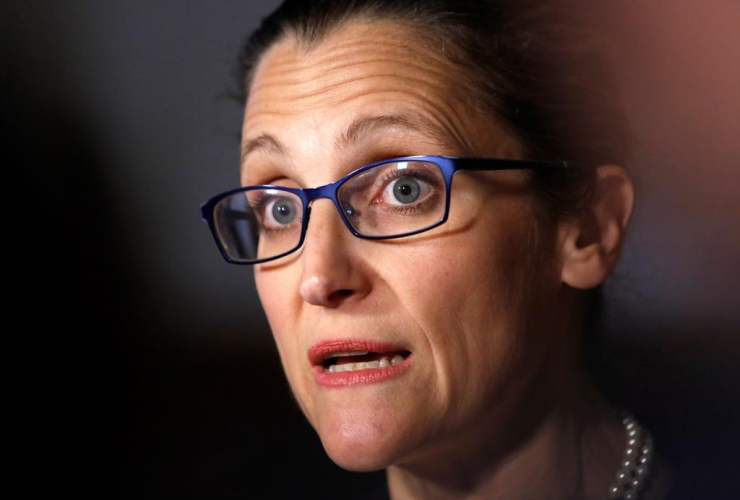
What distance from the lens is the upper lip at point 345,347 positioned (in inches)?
32.4

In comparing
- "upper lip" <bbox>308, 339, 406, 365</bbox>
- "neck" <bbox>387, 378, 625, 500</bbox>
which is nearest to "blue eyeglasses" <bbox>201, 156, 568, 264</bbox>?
"upper lip" <bbox>308, 339, 406, 365</bbox>

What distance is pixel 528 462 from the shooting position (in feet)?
3.08

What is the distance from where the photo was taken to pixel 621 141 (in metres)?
0.98

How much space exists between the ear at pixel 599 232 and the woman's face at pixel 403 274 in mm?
28

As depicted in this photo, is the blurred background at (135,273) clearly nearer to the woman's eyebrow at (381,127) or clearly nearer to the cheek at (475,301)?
the cheek at (475,301)

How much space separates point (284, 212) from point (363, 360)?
0.21 metres

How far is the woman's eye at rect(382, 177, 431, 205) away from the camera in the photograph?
2.81 feet

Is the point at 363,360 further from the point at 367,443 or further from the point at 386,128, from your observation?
the point at 386,128

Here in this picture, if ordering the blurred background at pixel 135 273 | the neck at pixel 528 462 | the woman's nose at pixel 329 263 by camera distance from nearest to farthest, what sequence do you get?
the woman's nose at pixel 329 263 < the neck at pixel 528 462 < the blurred background at pixel 135 273

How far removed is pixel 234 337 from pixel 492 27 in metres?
0.54

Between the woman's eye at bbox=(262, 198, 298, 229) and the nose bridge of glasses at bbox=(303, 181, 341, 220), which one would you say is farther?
the woman's eye at bbox=(262, 198, 298, 229)

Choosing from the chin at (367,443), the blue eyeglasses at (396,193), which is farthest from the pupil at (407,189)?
the chin at (367,443)

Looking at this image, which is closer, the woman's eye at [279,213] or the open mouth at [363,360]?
the open mouth at [363,360]

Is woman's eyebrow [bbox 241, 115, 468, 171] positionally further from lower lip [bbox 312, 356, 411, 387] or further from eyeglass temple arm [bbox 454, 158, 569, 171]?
lower lip [bbox 312, 356, 411, 387]
